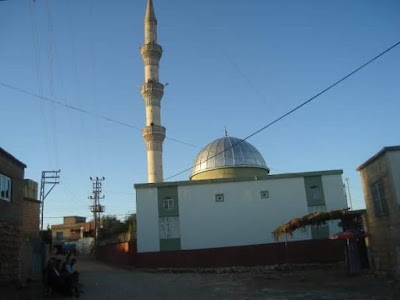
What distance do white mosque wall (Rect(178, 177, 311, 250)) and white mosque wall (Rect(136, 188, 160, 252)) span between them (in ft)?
5.80

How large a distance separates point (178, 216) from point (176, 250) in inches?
102

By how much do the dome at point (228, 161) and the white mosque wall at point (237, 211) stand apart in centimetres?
649

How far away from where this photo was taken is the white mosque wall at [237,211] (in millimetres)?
32594

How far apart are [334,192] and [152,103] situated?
1863 cm

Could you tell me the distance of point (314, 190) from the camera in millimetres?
33531

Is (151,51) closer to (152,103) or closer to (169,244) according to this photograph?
(152,103)

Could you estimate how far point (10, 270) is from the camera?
1773 centimetres

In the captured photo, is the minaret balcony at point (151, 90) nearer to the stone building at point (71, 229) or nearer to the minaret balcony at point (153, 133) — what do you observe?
the minaret balcony at point (153, 133)

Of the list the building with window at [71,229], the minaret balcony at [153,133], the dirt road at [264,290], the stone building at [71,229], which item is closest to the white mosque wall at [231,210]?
the minaret balcony at [153,133]

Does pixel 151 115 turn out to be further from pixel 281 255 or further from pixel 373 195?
pixel 373 195

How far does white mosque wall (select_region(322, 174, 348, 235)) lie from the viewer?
33188mm

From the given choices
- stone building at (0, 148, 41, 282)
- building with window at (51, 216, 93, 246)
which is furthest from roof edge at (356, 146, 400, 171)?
building with window at (51, 216, 93, 246)

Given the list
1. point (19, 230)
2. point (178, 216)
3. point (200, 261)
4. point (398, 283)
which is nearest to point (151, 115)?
point (178, 216)

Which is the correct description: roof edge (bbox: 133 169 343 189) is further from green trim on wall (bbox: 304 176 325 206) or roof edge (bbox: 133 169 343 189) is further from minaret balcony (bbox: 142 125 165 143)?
minaret balcony (bbox: 142 125 165 143)
